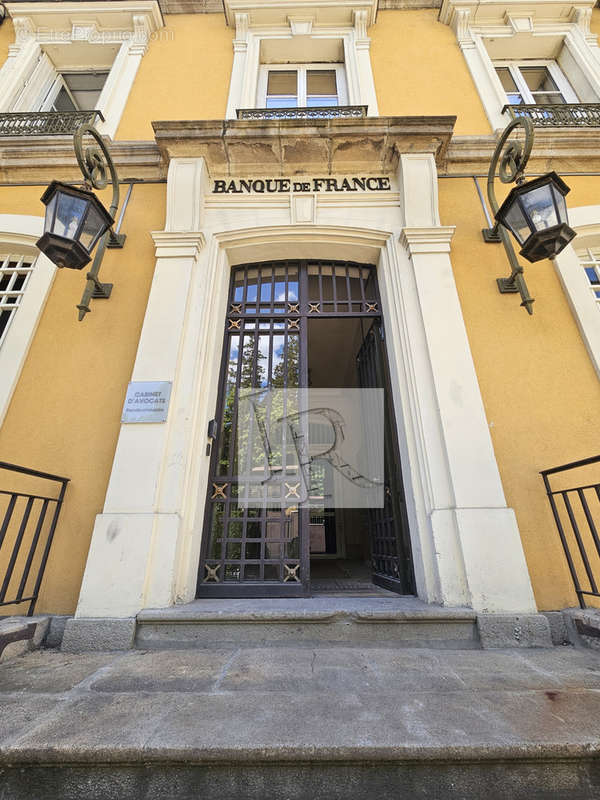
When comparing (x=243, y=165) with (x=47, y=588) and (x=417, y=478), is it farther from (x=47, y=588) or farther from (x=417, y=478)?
(x=47, y=588)

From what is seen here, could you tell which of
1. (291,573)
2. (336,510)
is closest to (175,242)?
(291,573)

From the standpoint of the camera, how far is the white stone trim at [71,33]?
6086 millimetres

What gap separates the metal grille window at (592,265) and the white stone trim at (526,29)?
3531 millimetres

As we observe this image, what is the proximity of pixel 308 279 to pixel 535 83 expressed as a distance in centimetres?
608

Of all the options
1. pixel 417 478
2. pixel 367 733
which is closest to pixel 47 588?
pixel 367 733

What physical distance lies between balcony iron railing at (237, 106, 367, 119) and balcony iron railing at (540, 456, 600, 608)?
17.8 feet

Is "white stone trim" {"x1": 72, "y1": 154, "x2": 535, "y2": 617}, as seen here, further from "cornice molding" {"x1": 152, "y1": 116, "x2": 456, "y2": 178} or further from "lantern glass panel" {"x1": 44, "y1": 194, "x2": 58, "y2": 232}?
"lantern glass panel" {"x1": 44, "y1": 194, "x2": 58, "y2": 232}

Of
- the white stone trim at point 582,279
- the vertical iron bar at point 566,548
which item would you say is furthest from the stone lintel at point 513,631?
the white stone trim at point 582,279

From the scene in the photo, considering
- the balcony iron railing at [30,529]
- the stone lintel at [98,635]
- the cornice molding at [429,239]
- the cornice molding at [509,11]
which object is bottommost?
the stone lintel at [98,635]

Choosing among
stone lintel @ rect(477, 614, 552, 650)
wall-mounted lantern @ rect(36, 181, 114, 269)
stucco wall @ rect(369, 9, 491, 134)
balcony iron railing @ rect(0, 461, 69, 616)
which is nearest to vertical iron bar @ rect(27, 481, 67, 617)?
balcony iron railing @ rect(0, 461, 69, 616)

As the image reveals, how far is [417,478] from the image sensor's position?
327 centimetres

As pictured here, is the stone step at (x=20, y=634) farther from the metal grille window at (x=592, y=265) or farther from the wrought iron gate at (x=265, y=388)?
the metal grille window at (x=592, y=265)

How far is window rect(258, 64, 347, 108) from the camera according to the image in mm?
5996

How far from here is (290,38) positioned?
6.31 meters
